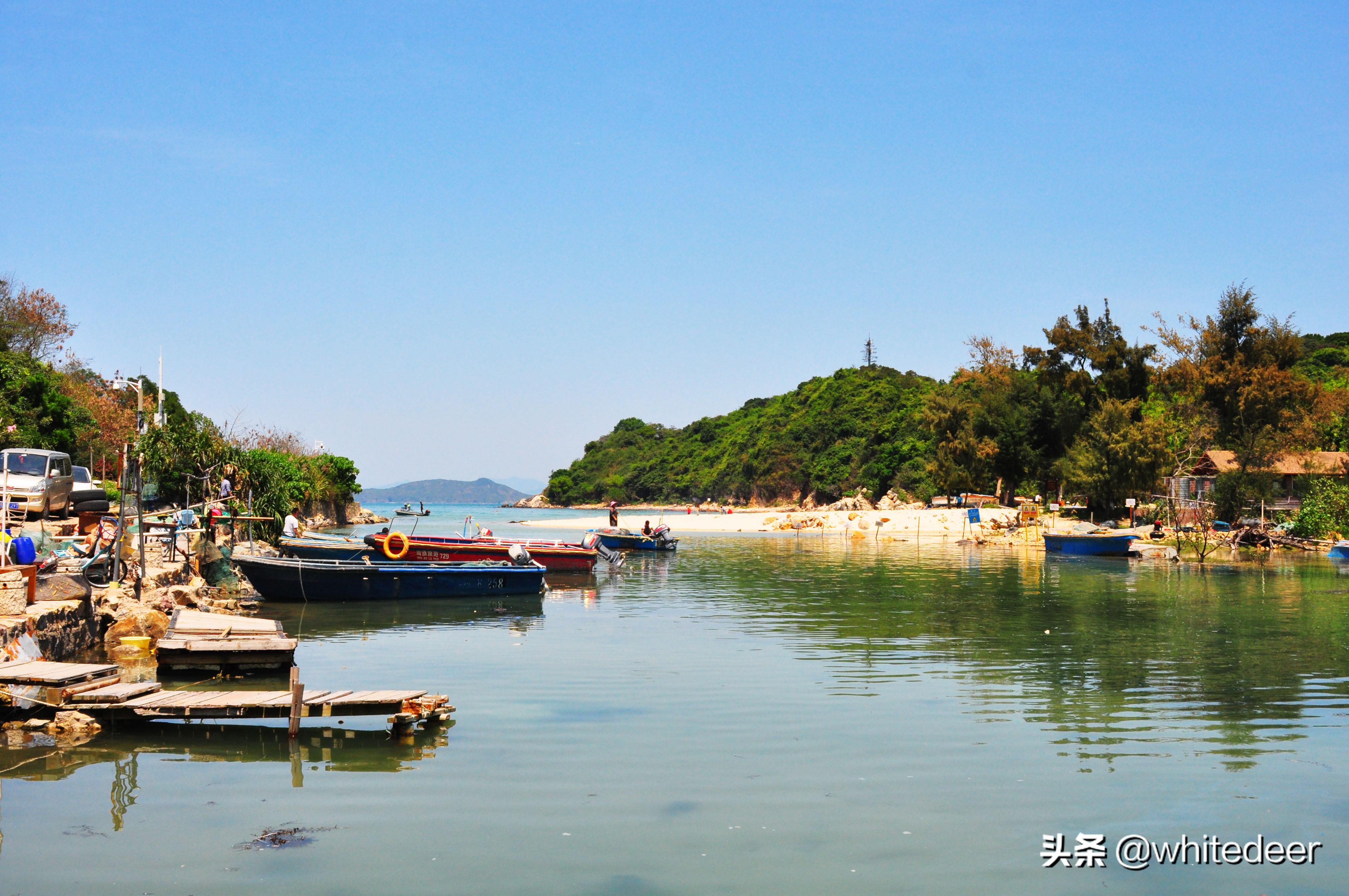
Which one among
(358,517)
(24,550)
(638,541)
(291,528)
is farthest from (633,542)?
(358,517)

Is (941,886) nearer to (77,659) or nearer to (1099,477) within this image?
(77,659)

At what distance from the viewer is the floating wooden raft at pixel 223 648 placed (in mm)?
15633

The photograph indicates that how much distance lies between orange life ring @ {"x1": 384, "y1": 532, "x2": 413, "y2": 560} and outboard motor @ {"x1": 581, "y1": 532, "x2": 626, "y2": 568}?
23.6ft

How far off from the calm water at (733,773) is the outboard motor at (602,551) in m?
16.1

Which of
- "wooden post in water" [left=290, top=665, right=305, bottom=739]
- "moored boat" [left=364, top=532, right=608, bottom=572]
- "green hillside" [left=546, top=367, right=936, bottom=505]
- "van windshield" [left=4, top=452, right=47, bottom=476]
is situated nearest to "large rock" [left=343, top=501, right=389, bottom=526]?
"green hillside" [left=546, top=367, right=936, bottom=505]

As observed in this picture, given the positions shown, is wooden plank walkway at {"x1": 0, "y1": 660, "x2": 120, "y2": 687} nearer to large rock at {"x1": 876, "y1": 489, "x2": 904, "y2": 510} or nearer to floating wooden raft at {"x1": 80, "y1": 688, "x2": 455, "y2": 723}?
floating wooden raft at {"x1": 80, "y1": 688, "x2": 455, "y2": 723}

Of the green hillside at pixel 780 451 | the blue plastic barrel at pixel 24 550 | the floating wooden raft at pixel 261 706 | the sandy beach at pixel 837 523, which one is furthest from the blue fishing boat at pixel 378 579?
the green hillside at pixel 780 451

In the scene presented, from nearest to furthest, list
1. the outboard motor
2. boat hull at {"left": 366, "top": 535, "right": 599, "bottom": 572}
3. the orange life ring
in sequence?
the orange life ring → boat hull at {"left": 366, "top": 535, "right": 599, "bottom": 572} → the outboard motor

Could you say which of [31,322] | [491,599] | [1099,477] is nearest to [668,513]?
[1099,477]

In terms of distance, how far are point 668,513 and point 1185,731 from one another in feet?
332

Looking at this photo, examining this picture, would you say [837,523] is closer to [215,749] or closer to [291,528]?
[291,528]

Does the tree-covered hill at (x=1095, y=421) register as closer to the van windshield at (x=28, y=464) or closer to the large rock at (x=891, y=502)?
the large rock at (x=891, y=502)

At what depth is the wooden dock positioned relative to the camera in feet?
38.6

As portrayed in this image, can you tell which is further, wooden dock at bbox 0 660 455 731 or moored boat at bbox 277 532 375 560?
moored boat at bbox 277 532 375 560
